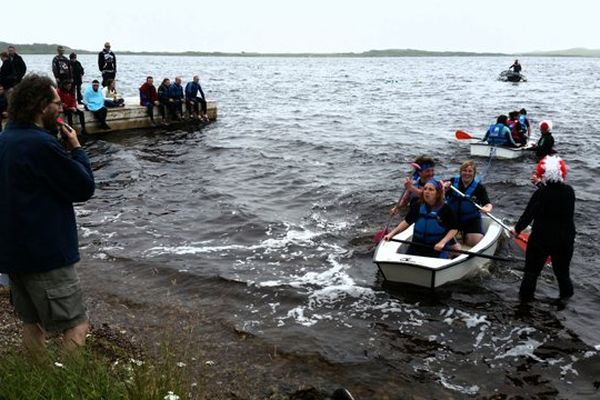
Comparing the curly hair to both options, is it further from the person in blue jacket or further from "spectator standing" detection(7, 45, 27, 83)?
"spectator standing" detection(7, 45, 27, 83)

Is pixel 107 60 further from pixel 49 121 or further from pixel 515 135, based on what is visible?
pixel 49 121

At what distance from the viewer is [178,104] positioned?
2609cm

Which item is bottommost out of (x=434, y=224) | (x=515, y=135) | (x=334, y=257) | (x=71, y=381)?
(x=334, y=257)

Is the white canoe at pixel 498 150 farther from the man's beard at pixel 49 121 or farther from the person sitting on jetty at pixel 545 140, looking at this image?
the man's beard at pixel 49 121

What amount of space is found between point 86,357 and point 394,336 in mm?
4486

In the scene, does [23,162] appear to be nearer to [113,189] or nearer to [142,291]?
[142,291]

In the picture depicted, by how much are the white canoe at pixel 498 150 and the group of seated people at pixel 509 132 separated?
199 millimetres

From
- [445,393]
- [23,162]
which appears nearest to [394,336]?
[445,393]

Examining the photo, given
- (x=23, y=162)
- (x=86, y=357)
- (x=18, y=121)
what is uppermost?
(x=18, y=121)

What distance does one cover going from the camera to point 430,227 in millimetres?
8828

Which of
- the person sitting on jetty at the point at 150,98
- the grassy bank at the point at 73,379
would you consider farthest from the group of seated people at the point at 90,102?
the grassy bank at the point at 73,379

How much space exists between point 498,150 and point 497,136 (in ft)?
1.62

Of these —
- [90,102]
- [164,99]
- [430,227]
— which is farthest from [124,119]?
[430,227]

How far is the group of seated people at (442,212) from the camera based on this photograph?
8.76 m
